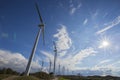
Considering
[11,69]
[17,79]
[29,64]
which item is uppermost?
[11,69]

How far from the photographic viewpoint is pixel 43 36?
53.1 meters

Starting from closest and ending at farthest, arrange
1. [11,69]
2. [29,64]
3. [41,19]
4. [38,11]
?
[29,64], [38,11], [41,19], [11,69]

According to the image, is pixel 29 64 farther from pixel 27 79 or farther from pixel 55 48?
pixel 55 48

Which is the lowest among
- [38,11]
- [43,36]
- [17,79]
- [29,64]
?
[17,79]

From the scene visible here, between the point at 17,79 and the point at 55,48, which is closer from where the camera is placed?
the point at 17,79

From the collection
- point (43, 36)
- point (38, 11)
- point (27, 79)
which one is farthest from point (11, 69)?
point (27, 79)

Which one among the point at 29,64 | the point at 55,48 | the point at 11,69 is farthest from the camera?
the point at 55,48

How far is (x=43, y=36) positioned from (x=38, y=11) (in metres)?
9.33

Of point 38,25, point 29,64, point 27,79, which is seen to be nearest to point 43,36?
point 38,25

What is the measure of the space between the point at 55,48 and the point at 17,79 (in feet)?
191

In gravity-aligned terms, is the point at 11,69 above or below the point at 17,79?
above

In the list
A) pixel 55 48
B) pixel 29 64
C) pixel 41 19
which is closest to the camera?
pixel 29 64

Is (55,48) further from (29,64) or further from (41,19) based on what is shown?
(29,64)

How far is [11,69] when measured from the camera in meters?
79.8
